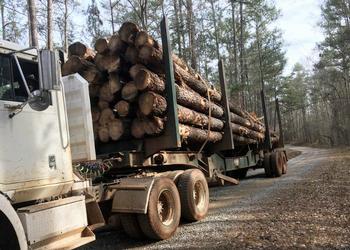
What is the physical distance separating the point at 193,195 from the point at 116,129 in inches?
75.6

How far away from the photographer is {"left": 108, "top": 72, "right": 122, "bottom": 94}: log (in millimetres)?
8164

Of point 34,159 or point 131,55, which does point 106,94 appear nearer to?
point 131,55

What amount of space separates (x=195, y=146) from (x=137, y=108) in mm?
2558

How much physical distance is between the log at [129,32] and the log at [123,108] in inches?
48.7

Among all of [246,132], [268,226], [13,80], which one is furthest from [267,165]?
[13,80]

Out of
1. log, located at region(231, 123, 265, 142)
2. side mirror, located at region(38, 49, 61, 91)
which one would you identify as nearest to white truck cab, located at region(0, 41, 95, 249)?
side mirror, located at region(38, 49, 61, 91)

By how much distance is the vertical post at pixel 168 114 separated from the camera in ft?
26.5

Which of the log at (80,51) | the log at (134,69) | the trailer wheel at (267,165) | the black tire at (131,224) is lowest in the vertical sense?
the black tire at (131,224)

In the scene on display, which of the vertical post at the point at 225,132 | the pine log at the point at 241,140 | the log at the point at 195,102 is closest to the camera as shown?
the log at the point at 195,102

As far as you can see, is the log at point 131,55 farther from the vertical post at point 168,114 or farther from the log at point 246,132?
the log at point 246,132

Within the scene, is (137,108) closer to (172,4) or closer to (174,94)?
(174,94)

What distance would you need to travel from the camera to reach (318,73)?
70.3m

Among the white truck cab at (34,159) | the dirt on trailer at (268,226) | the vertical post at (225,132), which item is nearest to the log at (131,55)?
the white truck cab at (34,159)

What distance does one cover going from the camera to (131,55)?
8383 mm
